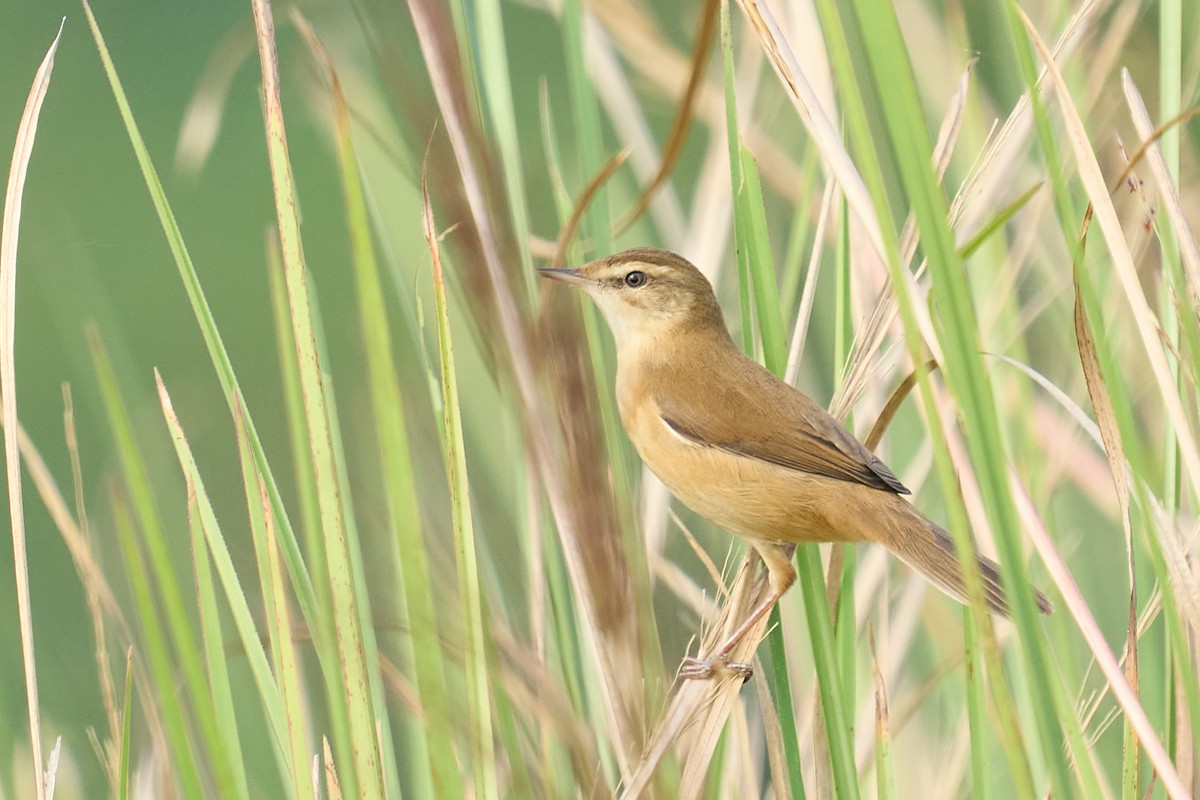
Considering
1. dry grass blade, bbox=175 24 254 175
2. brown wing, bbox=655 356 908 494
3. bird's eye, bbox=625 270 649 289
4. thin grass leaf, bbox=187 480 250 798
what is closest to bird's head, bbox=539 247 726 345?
bird's eye, bbox=625 270 649 289

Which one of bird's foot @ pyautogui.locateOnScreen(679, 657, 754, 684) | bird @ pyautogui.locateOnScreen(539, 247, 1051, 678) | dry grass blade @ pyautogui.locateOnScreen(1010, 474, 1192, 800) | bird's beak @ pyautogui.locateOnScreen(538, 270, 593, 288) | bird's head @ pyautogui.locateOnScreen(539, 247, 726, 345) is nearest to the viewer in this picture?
dry grass blade @ pyautogui.locateOnScreen(1010, 474, 1192, 800)

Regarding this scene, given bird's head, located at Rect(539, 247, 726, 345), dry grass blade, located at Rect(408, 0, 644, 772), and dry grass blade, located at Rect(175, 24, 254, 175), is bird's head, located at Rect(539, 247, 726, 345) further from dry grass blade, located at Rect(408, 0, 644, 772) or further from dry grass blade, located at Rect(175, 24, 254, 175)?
dry grass blade, located at Rect(408, 0, 644, 772)

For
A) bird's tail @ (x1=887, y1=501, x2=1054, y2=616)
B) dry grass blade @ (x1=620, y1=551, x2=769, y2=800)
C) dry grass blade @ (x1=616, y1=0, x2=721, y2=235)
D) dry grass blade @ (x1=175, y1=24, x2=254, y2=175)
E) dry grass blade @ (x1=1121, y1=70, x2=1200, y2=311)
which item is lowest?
dry grass blade @ (x1=620, y1=551, x2=769, y2=800)

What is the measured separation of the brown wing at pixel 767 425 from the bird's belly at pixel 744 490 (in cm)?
2

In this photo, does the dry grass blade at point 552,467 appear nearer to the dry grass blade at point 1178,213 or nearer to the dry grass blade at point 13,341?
the dry grass blade at point 13,341

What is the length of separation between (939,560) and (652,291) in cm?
78

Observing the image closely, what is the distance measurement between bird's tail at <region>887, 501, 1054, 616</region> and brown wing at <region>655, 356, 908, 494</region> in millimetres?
65

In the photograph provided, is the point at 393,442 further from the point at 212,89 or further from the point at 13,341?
the point at 212,89

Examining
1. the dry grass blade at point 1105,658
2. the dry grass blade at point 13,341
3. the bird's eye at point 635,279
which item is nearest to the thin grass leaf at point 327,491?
the dry grass blade at point 13,341

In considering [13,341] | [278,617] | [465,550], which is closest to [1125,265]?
[465,550]

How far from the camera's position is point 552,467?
1242 mm

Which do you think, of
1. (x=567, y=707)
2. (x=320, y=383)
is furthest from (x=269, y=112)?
(x=567, y=707)

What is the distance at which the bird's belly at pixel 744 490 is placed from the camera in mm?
1835

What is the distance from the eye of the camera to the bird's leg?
1.64 m
